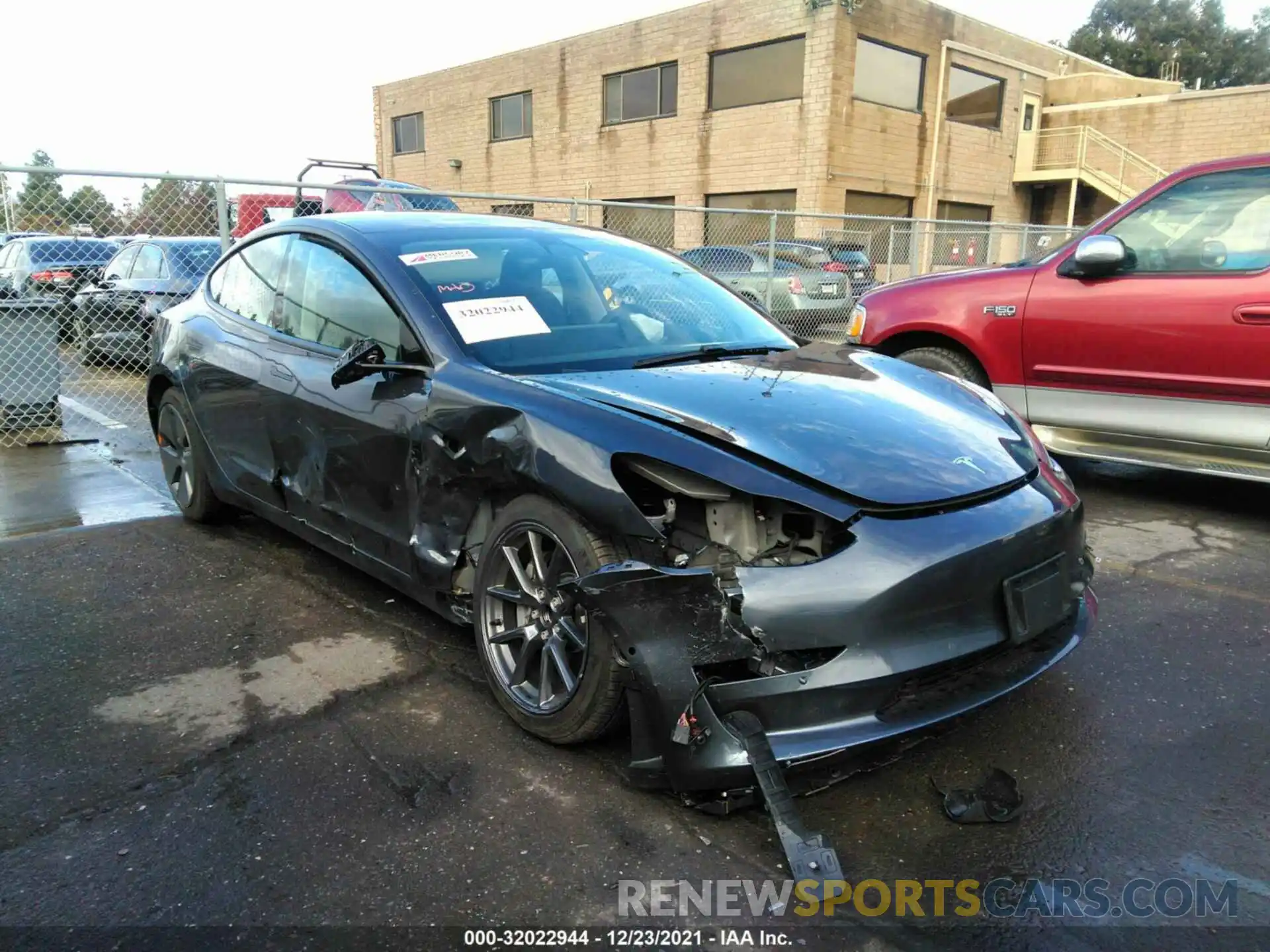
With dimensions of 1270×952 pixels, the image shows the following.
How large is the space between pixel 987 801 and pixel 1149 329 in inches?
141

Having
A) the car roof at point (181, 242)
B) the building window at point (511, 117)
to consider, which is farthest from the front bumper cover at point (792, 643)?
the building window at point (511, 117)

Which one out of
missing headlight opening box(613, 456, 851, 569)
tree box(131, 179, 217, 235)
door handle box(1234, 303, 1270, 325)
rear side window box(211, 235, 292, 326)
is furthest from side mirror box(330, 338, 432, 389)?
tree box(131, 179, 217, 235)

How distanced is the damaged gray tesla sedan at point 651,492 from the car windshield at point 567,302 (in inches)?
0.6

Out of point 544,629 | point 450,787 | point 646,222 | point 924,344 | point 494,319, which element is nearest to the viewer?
point 450,787

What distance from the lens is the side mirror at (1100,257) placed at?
504cm

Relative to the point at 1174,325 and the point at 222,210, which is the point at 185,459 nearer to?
the point at 222,210

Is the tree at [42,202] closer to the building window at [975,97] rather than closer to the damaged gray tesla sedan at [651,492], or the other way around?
the damaged gray tesla sedan at [651,492]

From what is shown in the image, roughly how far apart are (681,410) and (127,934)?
1878mm

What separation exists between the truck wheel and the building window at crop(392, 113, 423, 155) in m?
29.4

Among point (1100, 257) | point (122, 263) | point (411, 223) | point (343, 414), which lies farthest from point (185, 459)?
point (122, 263)

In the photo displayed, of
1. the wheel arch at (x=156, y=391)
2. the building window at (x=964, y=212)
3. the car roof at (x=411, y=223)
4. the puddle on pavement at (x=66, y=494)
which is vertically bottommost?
the puddle on pavement at (x=66, y=494)

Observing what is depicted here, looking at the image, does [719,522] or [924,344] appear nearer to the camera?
[719,522]

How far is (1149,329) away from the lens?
5.02m

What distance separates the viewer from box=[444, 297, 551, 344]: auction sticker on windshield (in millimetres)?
3201
